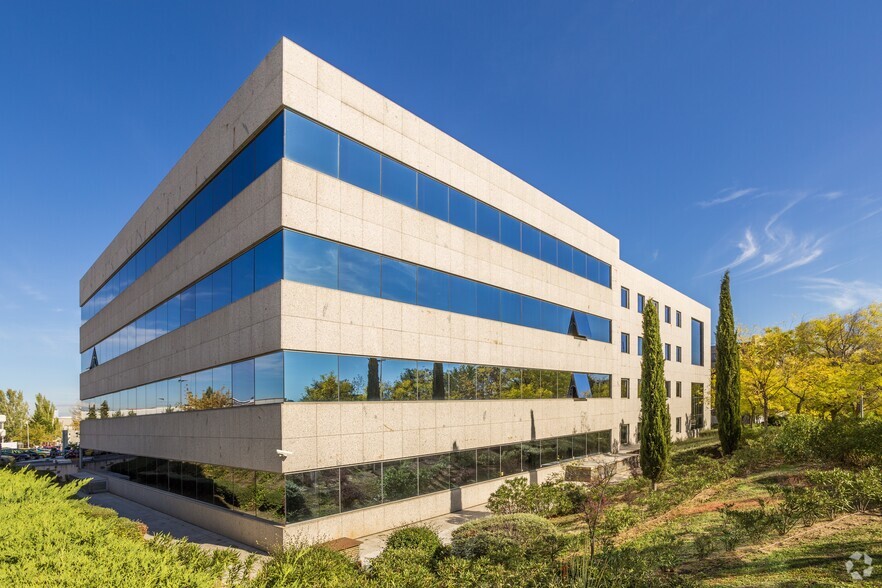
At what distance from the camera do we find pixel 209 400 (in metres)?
19.1

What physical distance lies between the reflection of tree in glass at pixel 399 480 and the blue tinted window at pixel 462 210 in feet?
32.5

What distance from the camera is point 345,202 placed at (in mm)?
16891

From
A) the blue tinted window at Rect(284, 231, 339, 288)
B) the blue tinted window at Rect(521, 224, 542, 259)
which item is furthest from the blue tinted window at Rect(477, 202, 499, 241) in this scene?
the blue tinted window at Rect(284, 231, 339, 288)

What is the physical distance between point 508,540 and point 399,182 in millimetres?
12669

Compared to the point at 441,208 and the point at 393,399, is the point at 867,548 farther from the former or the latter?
the point at 441,208

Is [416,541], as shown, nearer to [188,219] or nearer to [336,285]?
[336,285]

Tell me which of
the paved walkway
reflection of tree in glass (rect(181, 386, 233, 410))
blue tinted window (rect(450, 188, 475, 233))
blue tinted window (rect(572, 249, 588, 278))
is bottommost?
the paved walkway

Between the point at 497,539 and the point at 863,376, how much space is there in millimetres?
32324

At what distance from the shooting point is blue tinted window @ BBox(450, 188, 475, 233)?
21.3 meters

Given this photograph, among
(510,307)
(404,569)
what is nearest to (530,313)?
(510,307)

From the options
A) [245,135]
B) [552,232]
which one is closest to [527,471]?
[552,232]

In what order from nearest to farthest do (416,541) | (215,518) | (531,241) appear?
(416,541)
(215,518)
(531,241)

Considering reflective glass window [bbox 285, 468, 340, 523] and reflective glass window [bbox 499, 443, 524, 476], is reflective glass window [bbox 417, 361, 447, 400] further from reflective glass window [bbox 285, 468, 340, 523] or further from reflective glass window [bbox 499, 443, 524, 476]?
reflective glass window [bbox 499, 443, 524, 476]

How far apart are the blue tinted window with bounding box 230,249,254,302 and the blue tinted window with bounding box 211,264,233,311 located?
1.28 feet
